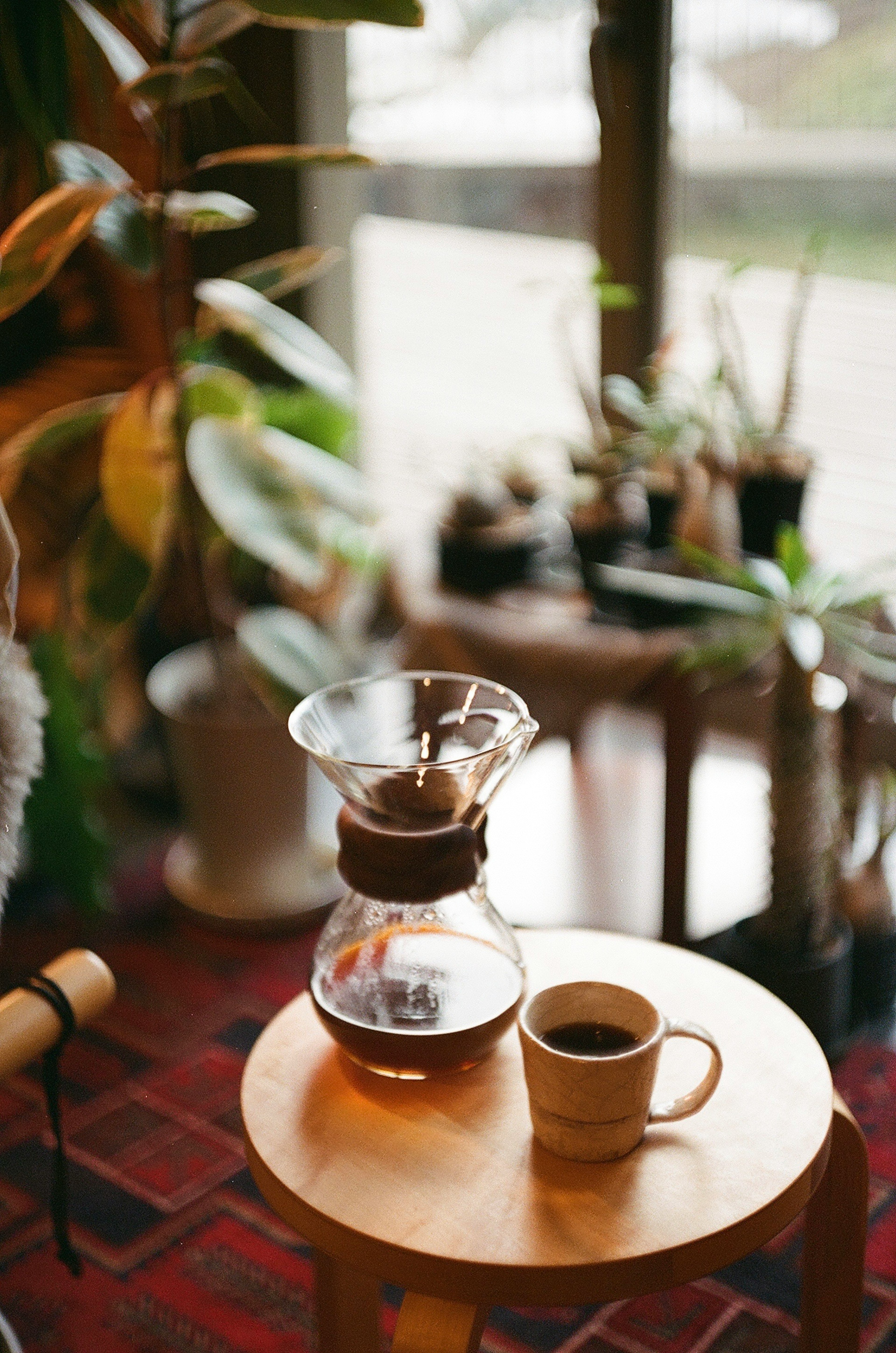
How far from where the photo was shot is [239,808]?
7.09ft

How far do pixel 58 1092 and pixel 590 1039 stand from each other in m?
0.47

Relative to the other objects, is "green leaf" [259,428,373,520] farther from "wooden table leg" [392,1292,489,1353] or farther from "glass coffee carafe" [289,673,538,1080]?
"wooden table leg" [392,1292,489,1353]

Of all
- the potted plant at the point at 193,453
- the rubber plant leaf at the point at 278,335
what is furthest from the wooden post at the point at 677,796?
the rubber plant leaf at the point at 278,335

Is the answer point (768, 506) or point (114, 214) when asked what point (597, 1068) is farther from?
point (114, 214)

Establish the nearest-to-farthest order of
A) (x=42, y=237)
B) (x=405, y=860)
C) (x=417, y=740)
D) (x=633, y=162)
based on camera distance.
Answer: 1. (x=405, y=860)
2. (x=417, y=740)
3. (x=42, y=237)
4. (x=633, y=162)

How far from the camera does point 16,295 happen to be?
1670 millimetres

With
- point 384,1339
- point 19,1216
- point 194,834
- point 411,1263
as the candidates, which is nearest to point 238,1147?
point 19,1216

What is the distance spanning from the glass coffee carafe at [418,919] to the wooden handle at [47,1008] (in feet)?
0.58

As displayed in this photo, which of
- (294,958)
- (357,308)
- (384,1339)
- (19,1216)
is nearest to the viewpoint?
(384,1339)

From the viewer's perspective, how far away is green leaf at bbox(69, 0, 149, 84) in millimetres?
1693

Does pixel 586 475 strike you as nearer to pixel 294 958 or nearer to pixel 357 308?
pixel 294 958

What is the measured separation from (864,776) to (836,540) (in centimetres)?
72

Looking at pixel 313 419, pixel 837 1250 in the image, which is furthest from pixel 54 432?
pixel 837 1250

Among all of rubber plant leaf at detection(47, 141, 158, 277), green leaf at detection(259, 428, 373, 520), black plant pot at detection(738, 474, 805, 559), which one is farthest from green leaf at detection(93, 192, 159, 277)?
black plant pot at detection(738, 474, 805, 559)
